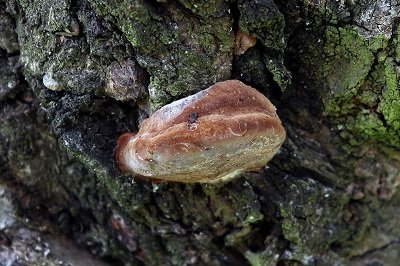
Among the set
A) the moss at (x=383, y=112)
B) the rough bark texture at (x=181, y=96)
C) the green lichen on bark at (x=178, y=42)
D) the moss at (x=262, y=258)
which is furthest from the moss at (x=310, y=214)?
the green lichen on bark at (x=178, y=42)

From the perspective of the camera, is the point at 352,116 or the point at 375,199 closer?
the point at 352,116

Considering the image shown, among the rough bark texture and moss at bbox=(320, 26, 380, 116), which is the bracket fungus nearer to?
the rough bark texture

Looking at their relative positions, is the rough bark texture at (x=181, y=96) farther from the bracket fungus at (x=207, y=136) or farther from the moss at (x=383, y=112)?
the bracket fungus at (x=207, y=136)

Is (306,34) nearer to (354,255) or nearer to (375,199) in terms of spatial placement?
(375,199)

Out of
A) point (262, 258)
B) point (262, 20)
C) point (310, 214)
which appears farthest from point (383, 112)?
point (262, 258)

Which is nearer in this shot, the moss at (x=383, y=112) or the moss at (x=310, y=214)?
Result: the moss at (x=383, y=112)

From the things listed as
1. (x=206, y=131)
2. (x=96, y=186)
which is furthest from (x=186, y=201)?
(x=206, y=131)

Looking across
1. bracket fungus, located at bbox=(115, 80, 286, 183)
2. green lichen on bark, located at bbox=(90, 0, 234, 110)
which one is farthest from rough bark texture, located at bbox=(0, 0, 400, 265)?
bracket fungus, located at bbox=(115, 80, 286, 183)
